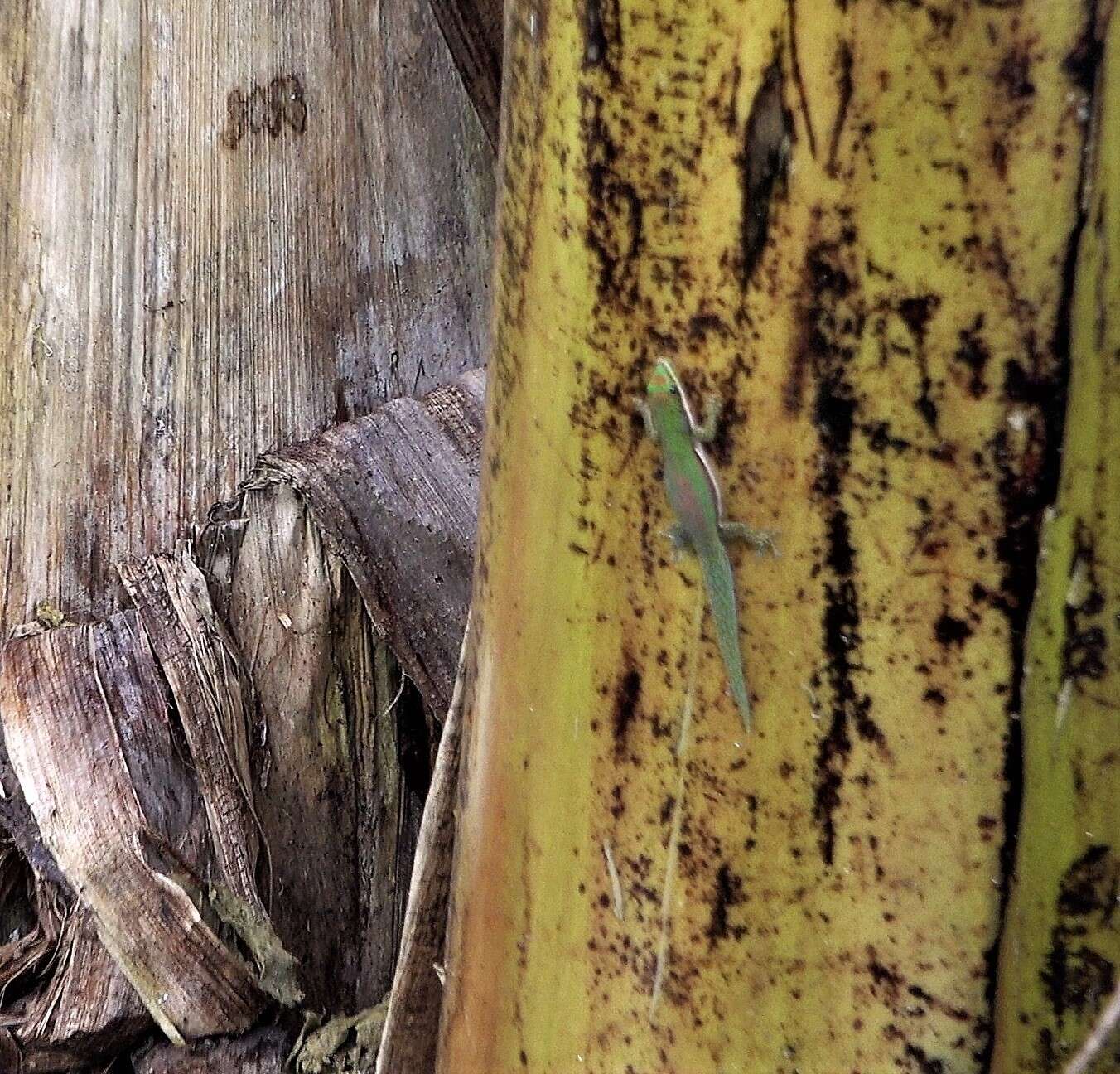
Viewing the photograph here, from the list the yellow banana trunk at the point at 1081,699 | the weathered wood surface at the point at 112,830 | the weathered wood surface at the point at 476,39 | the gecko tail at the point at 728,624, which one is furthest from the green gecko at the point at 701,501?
the weathered wood surface at the point at 112,830

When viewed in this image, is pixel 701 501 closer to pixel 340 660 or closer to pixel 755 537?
pixel 755 537

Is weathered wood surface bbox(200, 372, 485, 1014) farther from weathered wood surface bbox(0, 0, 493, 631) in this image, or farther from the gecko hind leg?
the gecko hind leg

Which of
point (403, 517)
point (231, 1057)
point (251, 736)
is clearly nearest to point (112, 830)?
point (251, 736)

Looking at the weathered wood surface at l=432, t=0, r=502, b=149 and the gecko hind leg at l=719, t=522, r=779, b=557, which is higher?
the weathered wood surface at l=432, t=0, r=502, b=149

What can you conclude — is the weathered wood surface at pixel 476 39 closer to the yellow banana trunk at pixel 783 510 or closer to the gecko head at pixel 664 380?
the yellow banana trunk at pixel 783 510

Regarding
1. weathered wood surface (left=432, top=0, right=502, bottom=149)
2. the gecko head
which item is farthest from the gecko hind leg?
weathered wood surface (left=432, top=0, right=502, bottom=149)
